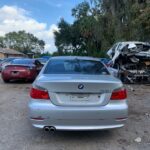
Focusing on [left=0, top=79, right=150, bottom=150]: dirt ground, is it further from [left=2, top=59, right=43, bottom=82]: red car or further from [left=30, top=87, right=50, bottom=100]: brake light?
[left=2, top=59, right=43, bottom=82]: red car

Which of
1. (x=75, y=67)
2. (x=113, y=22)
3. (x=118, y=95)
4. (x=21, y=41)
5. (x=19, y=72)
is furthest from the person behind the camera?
(x=21, y=41)

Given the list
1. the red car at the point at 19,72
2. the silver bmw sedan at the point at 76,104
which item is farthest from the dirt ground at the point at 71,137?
the red car at the point at 19,72

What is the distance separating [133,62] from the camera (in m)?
17.2

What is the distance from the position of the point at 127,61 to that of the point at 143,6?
453cm

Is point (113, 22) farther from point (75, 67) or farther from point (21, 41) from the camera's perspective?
point (21, 41)

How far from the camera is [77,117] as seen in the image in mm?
5762

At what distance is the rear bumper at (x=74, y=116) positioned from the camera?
576 centimetres

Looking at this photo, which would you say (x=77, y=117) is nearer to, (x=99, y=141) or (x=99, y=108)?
(x=99, y=108)

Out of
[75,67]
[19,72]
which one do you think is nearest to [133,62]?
[19,72]

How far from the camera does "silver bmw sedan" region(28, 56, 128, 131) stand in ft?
19.0

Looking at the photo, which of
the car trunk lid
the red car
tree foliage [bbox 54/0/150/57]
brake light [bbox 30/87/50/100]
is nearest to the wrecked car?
tree foliage [bbox 54/0/150/57]

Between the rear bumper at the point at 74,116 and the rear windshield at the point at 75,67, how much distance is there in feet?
3.95

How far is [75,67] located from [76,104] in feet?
5.03

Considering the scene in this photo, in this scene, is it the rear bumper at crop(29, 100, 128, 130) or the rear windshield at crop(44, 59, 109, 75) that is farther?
the rear windshield at crop(44, 59, 109, 75)
